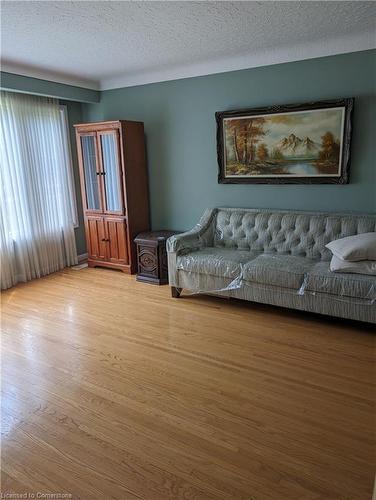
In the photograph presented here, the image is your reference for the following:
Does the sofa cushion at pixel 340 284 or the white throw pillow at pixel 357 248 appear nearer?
the sofa cushion at pixel 340 284

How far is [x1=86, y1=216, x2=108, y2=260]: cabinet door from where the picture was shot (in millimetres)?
4859

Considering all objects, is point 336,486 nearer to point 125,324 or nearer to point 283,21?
point 125,324

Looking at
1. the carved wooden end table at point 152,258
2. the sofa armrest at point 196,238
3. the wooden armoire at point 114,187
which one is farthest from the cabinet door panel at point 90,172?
the sofa armrest at point 196,238

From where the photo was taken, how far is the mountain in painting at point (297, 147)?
367 cm

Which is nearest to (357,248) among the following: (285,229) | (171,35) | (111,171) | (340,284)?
(340,284)

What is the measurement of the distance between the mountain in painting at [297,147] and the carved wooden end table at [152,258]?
163cm

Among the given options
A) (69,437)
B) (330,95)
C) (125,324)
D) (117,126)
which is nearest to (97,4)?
(117,126)

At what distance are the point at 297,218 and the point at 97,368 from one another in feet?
7.72

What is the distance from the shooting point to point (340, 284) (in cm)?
290

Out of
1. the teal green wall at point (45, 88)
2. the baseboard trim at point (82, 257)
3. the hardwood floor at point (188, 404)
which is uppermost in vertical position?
the teal green wall at point (45, 88)

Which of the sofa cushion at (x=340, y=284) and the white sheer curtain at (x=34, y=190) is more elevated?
the white sheer curtain at (x=34, y=190)

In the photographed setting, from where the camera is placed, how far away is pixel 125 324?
3316 mm

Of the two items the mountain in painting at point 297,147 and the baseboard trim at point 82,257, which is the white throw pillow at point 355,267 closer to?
the mountain in painting at point 297,147

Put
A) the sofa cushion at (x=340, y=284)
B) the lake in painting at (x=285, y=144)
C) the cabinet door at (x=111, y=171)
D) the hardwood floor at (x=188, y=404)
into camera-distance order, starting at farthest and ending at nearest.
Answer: the cabinet door at (x=111, y=171) < the lake in painting at (x=285, y=144) < the sofa cushion at (x=340, y=284) < the hardwood floor at (x=188, y=404)
